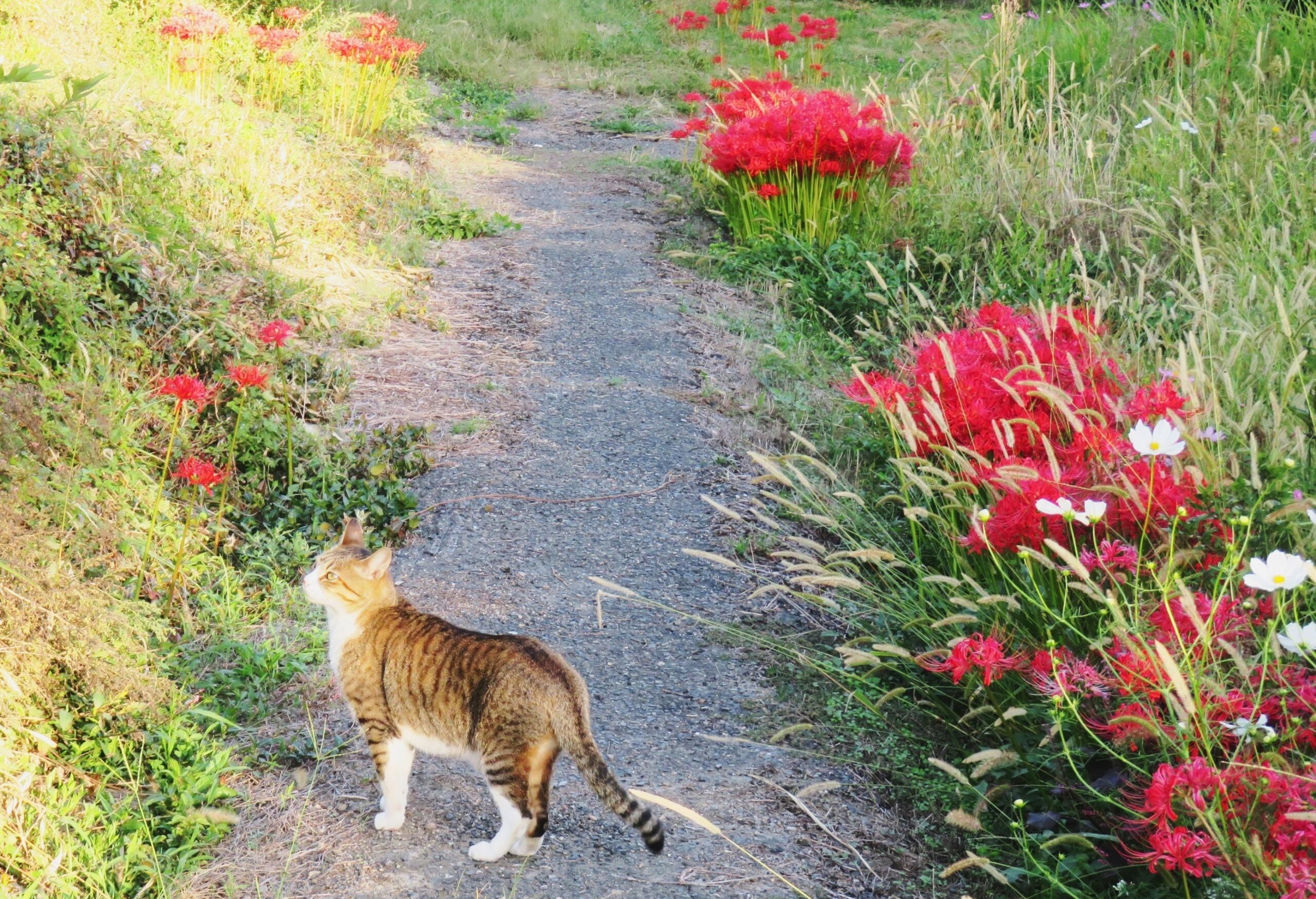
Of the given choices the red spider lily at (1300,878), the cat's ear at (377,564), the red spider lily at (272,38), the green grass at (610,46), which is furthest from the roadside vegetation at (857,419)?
the green grass at (610,46)

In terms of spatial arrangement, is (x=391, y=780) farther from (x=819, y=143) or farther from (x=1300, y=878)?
(x=819, y=143)

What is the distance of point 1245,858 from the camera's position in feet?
8.22

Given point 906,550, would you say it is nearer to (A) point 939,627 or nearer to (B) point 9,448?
(A) point 939,627

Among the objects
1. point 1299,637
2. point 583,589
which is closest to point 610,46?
point 583,589

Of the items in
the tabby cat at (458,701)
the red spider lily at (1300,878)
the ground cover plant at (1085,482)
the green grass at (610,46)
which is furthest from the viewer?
the green grass at (610,46)

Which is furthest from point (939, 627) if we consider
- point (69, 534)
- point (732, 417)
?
point (69, 534)

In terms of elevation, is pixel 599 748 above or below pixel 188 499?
below

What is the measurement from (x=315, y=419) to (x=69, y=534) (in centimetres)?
161

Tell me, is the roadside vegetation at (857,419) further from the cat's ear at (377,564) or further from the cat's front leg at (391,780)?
the cat's ear at (377,564)

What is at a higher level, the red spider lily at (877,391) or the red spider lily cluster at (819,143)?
the red spider lily cluster at (819,143)

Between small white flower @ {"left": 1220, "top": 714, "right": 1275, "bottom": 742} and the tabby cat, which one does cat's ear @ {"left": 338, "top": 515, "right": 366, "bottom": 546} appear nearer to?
the tabby cat

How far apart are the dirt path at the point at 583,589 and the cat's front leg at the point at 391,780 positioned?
52 millimetres

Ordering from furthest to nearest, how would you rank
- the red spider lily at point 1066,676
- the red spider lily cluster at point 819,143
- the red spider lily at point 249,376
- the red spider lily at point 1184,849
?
1. the red spider lily cluster at point 819,143
2. the red spider lily at point 249,376
3. the red spider lily at point 1066,676
4. the red spider lily at point 1184,849

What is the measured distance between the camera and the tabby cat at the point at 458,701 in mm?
3133
